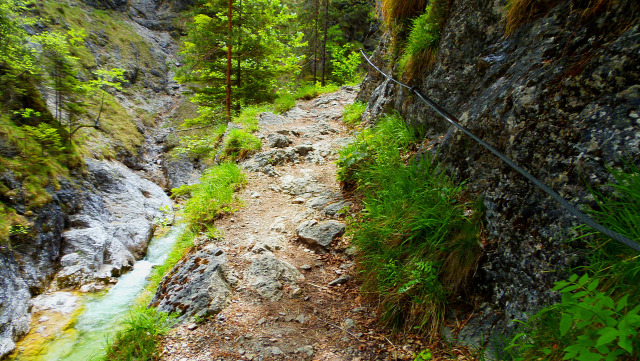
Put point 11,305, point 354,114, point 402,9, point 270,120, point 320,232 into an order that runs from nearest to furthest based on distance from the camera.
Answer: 1. point 320,232
2. point 402,9
3. point 11,305
4. point 354,114
5. point 270,120

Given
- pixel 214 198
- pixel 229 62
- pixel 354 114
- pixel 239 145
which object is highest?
pixel 229 62

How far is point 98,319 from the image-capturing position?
21.2ft

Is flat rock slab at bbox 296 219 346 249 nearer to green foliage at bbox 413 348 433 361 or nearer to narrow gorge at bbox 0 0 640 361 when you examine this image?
narrow gorge at bbox 0 0 640 361

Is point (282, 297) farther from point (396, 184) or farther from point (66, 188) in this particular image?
point (66, 188)

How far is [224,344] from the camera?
286 cm

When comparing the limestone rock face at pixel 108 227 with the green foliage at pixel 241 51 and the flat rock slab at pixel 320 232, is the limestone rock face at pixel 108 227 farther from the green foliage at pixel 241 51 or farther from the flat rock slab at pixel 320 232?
the flat rock slab at pixel 320 232

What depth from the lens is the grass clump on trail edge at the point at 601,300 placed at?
1.24 metres

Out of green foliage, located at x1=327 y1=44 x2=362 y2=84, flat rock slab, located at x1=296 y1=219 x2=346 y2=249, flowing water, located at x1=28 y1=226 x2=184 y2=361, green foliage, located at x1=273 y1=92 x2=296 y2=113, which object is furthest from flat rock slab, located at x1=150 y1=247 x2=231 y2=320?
green foliage, located at x1=327 y1=44 x2=362 y2=84

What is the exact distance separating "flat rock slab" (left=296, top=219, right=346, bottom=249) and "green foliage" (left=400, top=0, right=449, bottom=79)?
2.94m

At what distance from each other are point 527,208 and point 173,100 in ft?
84.3

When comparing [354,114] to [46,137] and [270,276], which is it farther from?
[46,137]

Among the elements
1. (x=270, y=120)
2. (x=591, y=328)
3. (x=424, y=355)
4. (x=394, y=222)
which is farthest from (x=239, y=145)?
(x=591, y=328)

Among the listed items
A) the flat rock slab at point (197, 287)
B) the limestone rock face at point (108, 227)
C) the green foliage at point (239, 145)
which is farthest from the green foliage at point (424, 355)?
the limestone rock face at point (108, 227)

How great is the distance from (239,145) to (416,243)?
619 centimetres
